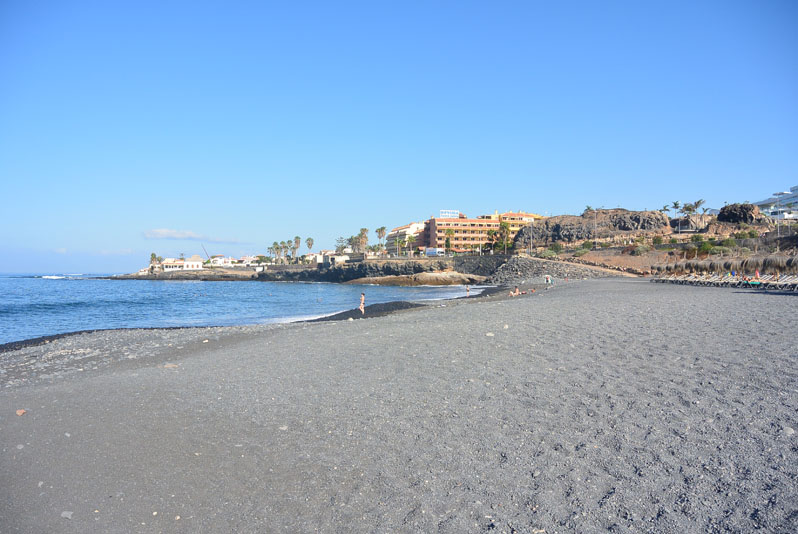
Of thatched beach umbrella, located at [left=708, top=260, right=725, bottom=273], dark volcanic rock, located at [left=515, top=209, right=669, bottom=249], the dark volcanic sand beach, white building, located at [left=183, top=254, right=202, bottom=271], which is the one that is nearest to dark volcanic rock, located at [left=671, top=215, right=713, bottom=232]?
dark volcanic rock, located at [left=515, top=209, right=669, bottom=249]

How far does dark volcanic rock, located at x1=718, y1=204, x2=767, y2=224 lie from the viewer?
286 feet

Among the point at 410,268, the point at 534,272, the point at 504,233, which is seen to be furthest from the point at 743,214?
the point at 410,268

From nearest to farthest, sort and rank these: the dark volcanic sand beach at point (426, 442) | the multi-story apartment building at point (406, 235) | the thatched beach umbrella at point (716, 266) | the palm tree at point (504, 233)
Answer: the dark volcanic sand beach at point (426, 442)
the thatched beach umbrella at point (716, 266)
the palm tree at point (504, 233)
the multi-story apartment building at point (406, 235)

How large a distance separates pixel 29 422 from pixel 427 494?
6.44 m

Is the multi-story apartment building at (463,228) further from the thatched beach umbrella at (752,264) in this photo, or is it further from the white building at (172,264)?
the white building at (172,264)

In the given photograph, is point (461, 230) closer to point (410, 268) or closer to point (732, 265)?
point (410, 268)

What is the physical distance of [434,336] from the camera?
40.8 ft

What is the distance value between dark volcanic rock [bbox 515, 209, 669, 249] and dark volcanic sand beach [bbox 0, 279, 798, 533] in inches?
4195

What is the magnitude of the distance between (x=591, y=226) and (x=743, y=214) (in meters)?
36.0

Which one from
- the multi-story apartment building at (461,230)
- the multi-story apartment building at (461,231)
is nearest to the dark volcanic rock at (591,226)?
the multi-story apartment building at (461,230)

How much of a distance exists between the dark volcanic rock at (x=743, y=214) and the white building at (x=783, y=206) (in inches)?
170

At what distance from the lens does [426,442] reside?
17.7ft

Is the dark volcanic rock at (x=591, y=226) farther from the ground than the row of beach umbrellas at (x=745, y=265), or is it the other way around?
the dark volcanic rock at (x=591, y=226)

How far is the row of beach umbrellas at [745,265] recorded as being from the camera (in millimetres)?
32812
